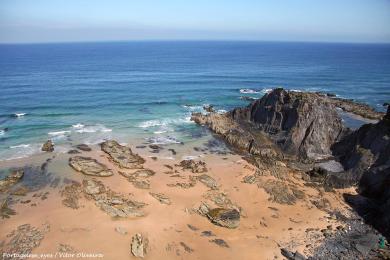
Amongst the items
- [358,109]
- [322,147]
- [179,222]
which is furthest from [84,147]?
[358,109]

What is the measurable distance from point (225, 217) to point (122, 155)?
1872cm

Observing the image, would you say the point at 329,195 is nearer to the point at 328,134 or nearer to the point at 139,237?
the point at 328,134

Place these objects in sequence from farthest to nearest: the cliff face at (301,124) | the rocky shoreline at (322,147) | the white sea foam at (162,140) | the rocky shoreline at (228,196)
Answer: the white sea foam at (162,140) < the cliff face at (301,124) < the rocky shoreline at (322,147) < the rocky shoreline at (228,196)

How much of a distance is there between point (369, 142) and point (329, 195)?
8.98m

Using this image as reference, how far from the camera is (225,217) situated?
3020cm

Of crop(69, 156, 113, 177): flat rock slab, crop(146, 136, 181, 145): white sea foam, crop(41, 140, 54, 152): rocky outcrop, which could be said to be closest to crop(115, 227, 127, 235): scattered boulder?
crop(69, 156, 113, 177): flat rock slab

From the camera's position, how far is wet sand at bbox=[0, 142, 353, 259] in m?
26.2

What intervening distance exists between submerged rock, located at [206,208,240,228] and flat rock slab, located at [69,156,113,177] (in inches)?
564

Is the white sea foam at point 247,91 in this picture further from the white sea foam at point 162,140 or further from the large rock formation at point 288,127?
the white sea foam at point 162,140

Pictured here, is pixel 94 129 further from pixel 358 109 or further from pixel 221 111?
pixel 358 109

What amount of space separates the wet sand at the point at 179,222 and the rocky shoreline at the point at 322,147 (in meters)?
1.98

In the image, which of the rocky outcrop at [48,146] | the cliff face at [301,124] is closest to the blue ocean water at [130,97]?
the rocky outcrop at [48,146]

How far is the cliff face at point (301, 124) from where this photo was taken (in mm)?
44344

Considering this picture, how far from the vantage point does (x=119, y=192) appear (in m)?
34.8
